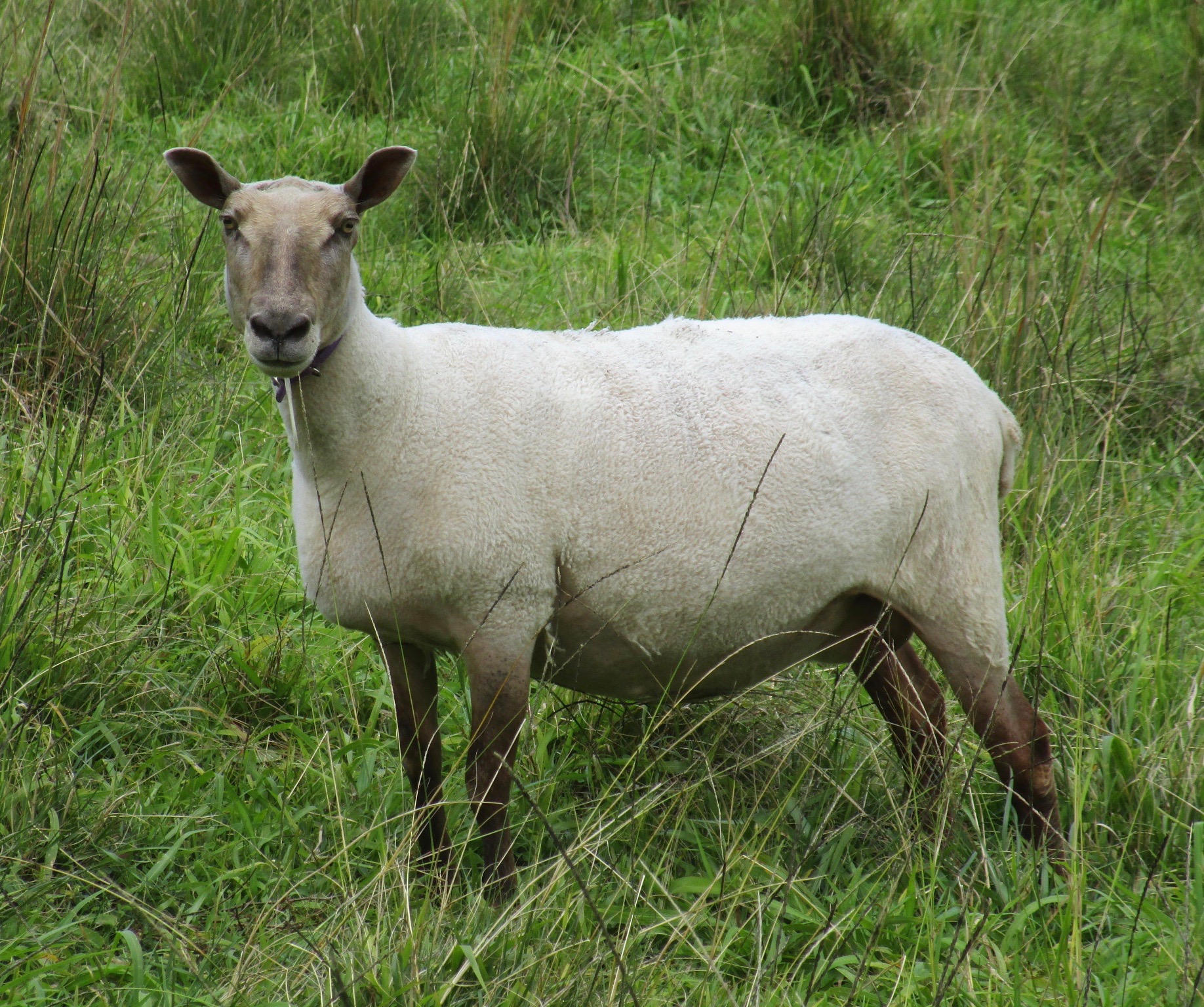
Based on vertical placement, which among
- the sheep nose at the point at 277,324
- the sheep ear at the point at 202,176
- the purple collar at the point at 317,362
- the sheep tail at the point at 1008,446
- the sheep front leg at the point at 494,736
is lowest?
the sheep front leg at the point at 494,736

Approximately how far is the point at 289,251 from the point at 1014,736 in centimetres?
210

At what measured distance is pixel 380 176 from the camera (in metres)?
2.79

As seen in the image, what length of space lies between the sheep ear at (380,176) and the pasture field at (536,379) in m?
0.95

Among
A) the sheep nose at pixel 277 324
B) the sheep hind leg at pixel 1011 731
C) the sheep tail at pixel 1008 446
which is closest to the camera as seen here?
the sheep nose at pixel 277 324

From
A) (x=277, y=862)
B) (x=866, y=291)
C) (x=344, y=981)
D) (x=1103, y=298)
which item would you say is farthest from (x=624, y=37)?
(x=344, y=981)

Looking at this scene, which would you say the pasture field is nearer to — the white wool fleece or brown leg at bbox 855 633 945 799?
brown leg at bbox 855 633 945 799

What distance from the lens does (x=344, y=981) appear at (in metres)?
2.24

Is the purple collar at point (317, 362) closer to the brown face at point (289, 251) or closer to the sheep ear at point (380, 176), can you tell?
the brown face at point (289, 251)

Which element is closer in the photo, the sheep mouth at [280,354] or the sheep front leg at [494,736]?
the sheep mouth at [280,354]

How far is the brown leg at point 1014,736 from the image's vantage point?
10.00 ft

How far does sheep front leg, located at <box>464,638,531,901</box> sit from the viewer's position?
2709 millimetres

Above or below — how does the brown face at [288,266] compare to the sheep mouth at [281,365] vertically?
above

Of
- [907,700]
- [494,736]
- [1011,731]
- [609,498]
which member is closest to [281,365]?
[609,498]

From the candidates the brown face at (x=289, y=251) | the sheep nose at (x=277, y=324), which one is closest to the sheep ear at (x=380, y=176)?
the brown face at (x=289, y=251)
